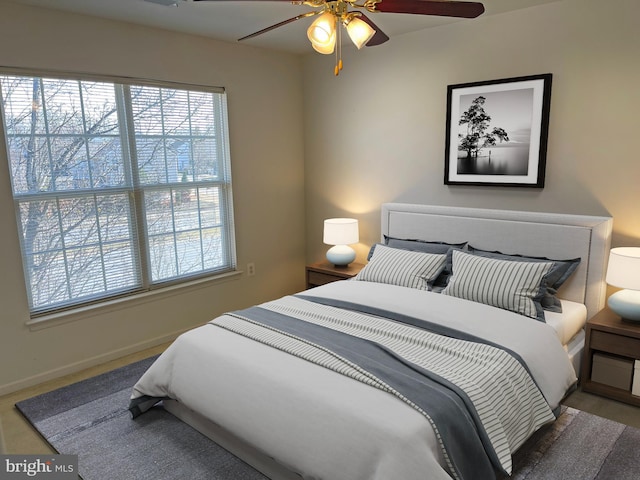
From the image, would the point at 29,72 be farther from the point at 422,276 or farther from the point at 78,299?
the point at 422,276

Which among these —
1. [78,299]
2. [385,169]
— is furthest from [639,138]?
[78,299]

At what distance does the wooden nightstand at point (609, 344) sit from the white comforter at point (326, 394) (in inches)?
12.1

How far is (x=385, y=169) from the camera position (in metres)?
4.26

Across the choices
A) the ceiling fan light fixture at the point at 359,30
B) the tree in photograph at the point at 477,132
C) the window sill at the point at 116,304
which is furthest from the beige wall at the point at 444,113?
the ceiling fan light fixture at the point at 359,30

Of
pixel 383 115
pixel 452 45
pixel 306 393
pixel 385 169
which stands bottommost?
pixel 306 393

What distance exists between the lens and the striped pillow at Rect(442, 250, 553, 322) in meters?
2.96

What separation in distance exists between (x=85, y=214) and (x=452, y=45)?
3044mm

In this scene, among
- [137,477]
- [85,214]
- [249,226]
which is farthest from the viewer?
[249,226]

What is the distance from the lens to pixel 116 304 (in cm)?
365

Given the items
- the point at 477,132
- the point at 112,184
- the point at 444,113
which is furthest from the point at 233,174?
the point at 477,132

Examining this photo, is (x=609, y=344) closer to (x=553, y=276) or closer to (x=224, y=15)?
(x=553, y=276)

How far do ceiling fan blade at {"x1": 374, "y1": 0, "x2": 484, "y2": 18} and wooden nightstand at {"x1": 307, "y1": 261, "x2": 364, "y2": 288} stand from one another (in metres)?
2.46

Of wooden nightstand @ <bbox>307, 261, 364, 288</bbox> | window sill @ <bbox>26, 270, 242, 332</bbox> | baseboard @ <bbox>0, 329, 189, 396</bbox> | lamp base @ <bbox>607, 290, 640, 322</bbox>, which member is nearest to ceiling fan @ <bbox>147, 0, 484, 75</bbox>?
lamp base @ <bbox>607, 290, 640, 322</bbox>

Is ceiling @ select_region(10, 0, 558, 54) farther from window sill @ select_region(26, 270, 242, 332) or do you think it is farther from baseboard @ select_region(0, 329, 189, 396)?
baseboard @ select_region(0, 329, 189, 396)
